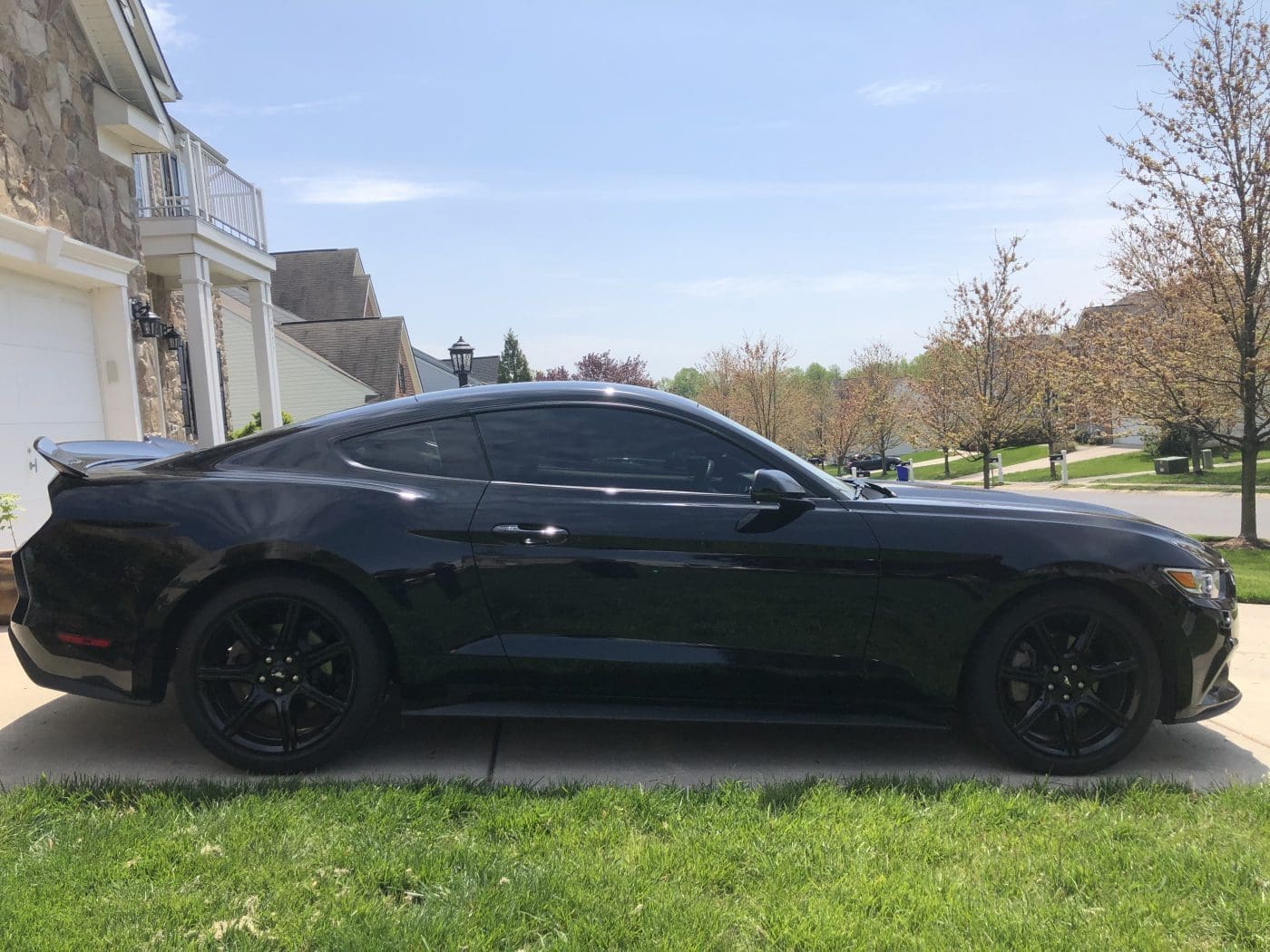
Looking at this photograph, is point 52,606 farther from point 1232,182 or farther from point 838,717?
point 1232,182

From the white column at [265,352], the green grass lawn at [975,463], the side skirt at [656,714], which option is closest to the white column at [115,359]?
the white column at [265,352]

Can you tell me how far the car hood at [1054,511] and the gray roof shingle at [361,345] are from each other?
26972 millimetres

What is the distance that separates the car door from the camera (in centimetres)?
336

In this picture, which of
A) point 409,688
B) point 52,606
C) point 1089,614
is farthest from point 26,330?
point 1089,614

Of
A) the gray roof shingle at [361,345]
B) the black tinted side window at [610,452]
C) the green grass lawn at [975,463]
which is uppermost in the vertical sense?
the gray roof shingle at [361,345]

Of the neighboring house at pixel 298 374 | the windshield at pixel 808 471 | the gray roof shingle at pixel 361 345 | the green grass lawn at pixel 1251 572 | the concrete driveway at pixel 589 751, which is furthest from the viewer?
the gray roof shingle at pixel 361 345

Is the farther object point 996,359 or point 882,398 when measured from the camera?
point 882,398

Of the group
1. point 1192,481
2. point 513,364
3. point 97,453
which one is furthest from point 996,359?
point 513,364

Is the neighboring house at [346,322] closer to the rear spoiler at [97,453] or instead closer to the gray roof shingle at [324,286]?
the gray roof shingle at [324,286]

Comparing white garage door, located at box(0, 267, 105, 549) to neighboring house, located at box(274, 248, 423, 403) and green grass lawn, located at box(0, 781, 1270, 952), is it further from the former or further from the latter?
neighboring house, located at box(274, 248, 423, 403)

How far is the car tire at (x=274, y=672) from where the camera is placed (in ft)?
10.9

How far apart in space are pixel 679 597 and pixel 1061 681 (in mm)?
1519

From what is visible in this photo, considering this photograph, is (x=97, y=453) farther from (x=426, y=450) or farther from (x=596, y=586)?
(x=596, y=586)

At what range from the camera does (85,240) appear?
29.9 feet
